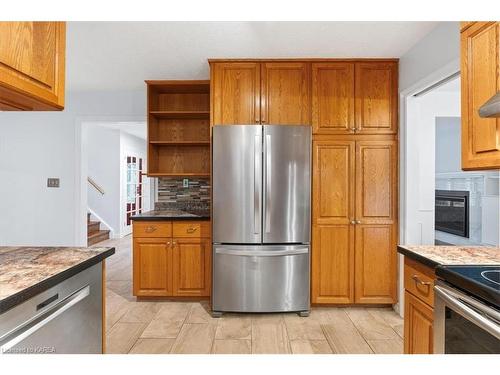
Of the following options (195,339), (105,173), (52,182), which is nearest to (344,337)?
(195,339)

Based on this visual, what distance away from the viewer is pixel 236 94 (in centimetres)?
316

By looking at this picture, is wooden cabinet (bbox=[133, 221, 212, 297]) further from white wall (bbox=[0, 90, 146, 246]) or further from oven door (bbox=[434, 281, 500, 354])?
oven door (bbox=[434, 281, 500, 354])

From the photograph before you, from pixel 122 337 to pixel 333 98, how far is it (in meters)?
2.75

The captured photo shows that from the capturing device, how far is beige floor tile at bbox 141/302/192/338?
2.69m

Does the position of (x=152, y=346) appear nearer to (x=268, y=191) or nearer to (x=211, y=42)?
(x=268, y=191)

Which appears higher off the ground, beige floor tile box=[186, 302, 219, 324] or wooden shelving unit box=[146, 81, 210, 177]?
wooden shelving unit box=[146, 81, 210, 177]

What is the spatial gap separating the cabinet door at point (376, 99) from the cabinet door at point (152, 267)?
7.40ft

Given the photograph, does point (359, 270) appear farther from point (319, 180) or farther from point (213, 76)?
point (213, 76)

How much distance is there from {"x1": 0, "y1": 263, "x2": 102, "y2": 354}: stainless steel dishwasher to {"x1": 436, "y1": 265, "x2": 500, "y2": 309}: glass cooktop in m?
1.49

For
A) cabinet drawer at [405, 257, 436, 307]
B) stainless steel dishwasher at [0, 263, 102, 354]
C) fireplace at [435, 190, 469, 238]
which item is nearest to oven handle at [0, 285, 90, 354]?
stainless steel dishwasher at [0, 263, 102, 354]

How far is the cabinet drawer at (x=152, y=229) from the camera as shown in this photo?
3.33 m

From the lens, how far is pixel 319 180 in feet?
10.3
